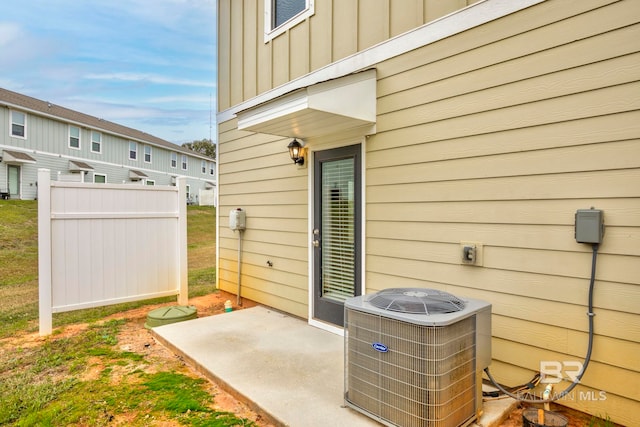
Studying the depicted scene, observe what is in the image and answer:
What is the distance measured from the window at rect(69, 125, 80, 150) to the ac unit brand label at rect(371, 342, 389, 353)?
19.6 metres

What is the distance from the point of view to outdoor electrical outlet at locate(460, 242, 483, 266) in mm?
2670

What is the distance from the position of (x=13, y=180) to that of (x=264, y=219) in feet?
51.4

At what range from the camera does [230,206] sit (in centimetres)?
570

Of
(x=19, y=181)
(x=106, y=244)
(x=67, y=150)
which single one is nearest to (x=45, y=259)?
(x=106, y=244)

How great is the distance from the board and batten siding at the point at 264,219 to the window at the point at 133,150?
16.7 m

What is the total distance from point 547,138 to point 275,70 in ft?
11.5

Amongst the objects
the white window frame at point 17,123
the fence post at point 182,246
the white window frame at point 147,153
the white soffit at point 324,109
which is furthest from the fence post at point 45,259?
the white window frame at point 147,153

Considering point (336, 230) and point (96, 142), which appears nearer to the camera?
point (336, 230)

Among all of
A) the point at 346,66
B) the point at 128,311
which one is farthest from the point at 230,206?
the point at 346,66

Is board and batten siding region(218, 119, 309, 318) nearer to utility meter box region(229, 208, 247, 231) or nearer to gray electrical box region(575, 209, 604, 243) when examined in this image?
utility meter box region(229, 208, 247, 231)

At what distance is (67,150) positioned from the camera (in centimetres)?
1664

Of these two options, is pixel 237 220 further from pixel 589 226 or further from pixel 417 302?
pixel 589 226

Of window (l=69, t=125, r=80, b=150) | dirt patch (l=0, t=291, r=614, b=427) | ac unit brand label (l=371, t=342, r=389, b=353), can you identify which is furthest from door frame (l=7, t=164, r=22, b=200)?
ac unit brand label (l=371, t=342, r=389, b=353)

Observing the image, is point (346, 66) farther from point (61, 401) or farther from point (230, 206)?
point (61, 401)
